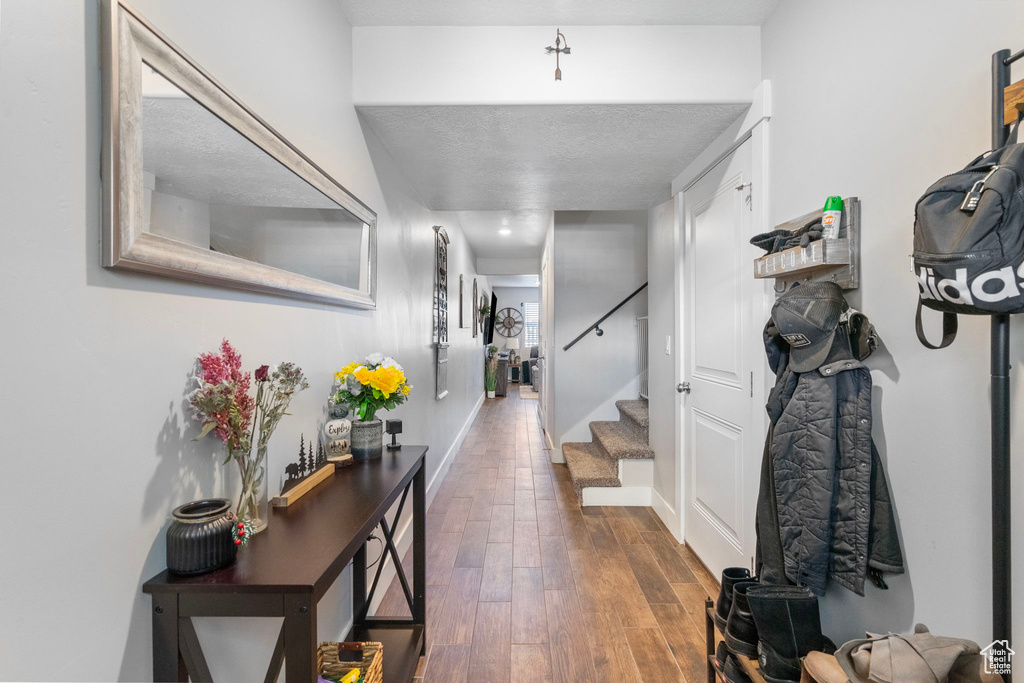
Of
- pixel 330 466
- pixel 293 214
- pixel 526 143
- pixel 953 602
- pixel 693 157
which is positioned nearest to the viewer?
pixel 953 602

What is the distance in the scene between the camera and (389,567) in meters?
2.37

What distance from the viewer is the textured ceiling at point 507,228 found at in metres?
5.21

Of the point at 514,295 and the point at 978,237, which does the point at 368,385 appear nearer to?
the point at 978,237

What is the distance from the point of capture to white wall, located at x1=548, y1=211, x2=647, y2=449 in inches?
182

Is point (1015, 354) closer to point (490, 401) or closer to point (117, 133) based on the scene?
point (117, 133)

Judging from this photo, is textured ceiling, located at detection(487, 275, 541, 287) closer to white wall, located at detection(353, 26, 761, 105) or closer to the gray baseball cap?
white wall, located at detection(353, 26, 761, 105)

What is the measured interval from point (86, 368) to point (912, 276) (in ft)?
5.75

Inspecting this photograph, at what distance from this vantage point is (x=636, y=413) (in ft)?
13.2

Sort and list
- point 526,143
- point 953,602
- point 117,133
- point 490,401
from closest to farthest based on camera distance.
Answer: point 117,133 → point 953,602 → point 526,143 → point 490,401

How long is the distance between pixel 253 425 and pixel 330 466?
17.9 inches

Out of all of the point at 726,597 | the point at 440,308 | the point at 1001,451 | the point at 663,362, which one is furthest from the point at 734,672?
the point at 440,308

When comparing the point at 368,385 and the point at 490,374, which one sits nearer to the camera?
the point at 368,385

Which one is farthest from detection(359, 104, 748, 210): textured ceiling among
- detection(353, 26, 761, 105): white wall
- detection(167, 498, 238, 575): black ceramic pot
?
detection(167, 498, 238, 575): black ceramic pot

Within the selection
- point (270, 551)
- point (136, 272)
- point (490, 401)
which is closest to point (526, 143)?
point (136, 272)
